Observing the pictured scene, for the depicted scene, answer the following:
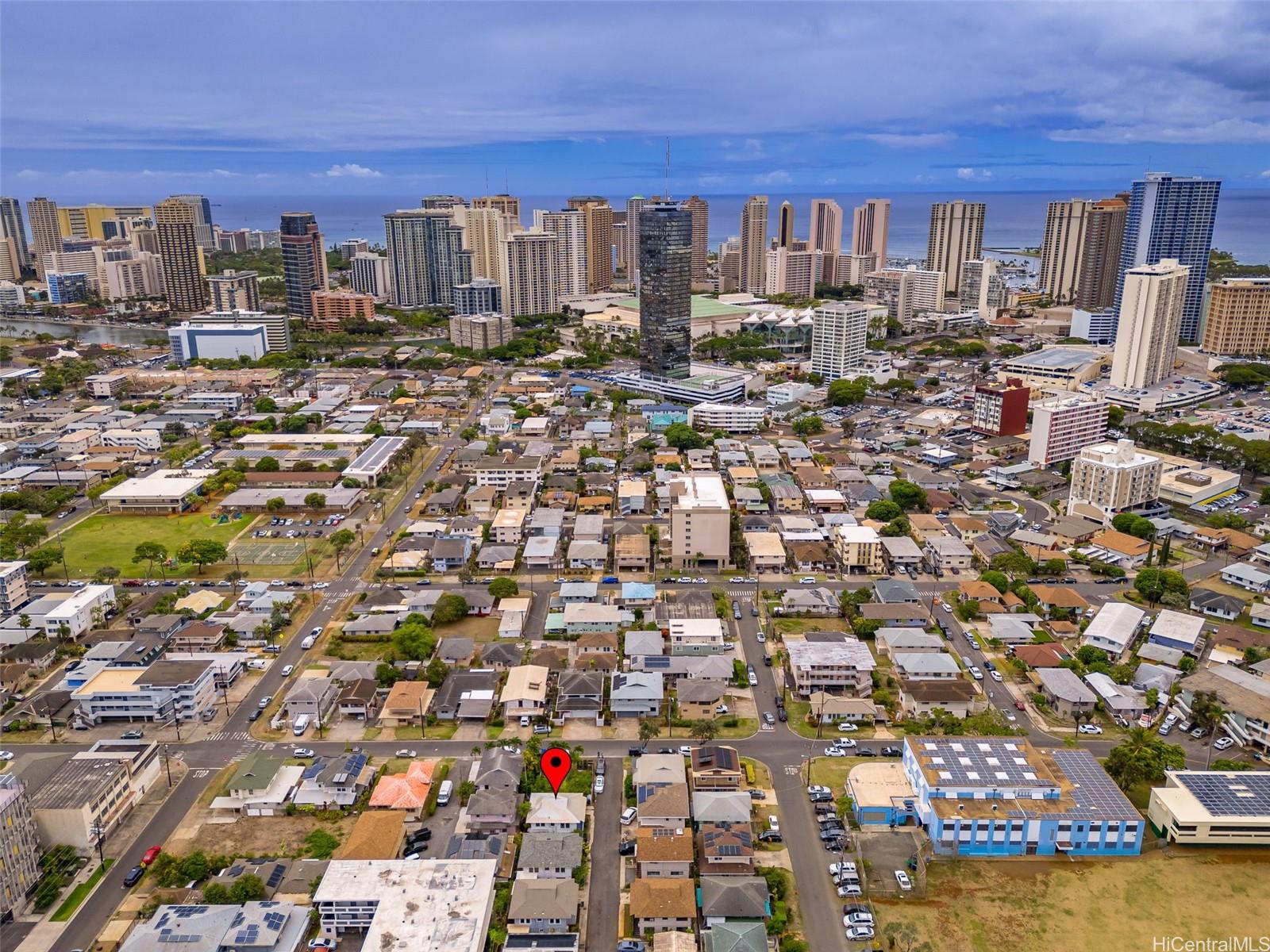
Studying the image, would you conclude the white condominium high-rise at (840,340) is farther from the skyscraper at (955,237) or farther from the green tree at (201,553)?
the green tree at (201,553)

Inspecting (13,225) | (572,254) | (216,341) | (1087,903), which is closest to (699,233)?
(572,254)

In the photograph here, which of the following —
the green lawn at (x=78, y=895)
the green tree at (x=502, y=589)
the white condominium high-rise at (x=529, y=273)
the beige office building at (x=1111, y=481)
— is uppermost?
the white condominium high-rise at (x=529, y=273)

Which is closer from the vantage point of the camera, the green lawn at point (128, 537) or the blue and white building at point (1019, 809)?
the blue and white building at point (1019, 809)

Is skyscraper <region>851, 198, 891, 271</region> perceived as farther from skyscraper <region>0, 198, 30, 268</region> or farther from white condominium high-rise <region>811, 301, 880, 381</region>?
skyscraper <region>0, 198, 30, 268</region>

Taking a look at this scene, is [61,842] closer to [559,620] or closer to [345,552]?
[559,620]

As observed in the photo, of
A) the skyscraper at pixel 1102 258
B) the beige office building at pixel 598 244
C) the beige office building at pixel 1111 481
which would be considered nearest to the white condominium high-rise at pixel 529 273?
the beige office building at pixel 598 244
